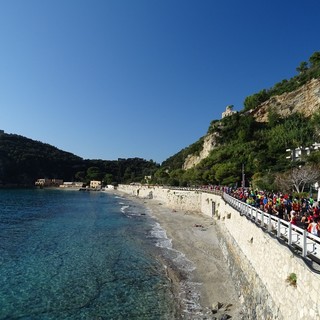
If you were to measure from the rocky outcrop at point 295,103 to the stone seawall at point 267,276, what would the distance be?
6391 cm

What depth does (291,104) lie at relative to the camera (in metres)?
82.9

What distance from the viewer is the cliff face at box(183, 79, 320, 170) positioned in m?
75.0

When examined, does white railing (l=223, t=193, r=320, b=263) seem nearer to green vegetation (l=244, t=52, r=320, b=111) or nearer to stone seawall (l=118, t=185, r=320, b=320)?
stone seawall (l=118, t=185, r=320, b=320)

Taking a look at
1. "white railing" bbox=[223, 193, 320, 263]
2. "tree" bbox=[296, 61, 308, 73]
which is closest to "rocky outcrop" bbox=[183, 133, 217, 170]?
"tree" bbox=[296, 61, 308, 73]

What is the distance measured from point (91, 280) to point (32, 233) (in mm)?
17548

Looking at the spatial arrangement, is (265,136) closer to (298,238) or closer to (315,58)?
(315,58)

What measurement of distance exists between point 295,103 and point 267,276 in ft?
260

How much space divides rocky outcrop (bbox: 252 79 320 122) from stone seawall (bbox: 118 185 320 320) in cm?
6391

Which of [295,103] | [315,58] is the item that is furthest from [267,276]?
[315,58]

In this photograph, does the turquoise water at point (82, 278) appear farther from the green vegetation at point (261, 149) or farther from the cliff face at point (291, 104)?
the cliff face at point (291, 104)

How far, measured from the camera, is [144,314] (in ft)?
45.8

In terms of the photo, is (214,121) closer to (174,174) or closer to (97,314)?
(174,174)

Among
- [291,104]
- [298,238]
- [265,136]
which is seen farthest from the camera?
[291,104]

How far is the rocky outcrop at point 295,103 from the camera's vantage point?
74812 mm
